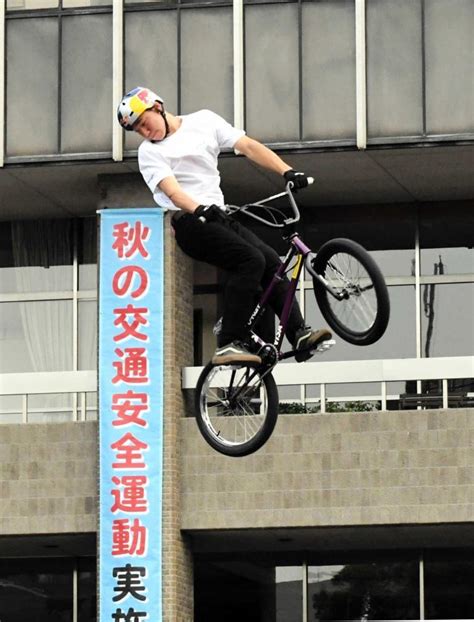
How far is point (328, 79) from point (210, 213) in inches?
570

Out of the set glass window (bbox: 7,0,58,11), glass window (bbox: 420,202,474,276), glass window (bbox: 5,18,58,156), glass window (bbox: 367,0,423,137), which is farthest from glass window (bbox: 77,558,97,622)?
glass window (bbox: 7,0,58,11)

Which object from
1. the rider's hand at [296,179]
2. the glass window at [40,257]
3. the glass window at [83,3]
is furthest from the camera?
the glass window at [40,257]

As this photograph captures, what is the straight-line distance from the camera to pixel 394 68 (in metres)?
29.6

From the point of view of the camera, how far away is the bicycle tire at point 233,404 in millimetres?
16656

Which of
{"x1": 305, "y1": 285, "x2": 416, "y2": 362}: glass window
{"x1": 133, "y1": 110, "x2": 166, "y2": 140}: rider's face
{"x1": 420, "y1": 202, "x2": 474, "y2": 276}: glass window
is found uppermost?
{"x1": 420, "y1": 202, "x2": 474, "y2": 276}: glass window

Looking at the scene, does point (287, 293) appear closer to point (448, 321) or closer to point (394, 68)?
point (394, 68)

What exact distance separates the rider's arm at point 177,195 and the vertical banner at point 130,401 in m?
14.8

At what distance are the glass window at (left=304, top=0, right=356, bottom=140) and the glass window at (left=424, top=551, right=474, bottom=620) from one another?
6.80 m

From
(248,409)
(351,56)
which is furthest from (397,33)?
(248,409)

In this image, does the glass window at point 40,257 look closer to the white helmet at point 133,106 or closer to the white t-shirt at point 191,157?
the white t-shirt at point 191,157

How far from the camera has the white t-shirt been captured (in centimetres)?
1589

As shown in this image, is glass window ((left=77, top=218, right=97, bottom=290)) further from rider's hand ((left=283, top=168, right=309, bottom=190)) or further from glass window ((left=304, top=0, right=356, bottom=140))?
rider's hand ((left=283, top=168, right=309, bottom=190))

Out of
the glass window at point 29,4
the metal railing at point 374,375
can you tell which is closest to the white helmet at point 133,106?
the metal railing at point 374,375

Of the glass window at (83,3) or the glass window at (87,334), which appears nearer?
the glass window at (83,3)
